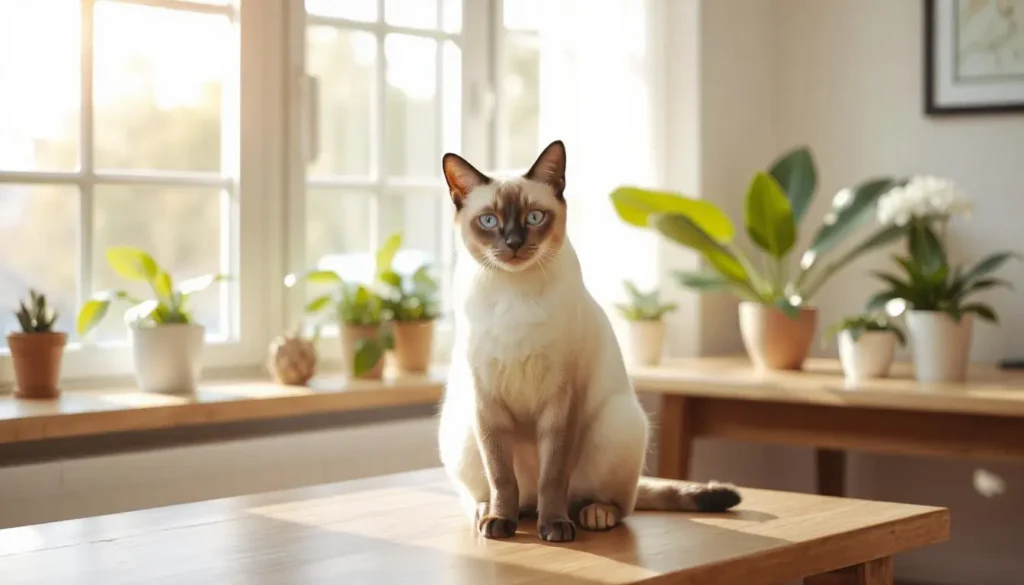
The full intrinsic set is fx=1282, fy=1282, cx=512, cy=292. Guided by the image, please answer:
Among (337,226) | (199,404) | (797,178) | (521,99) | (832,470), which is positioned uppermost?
(521,99)

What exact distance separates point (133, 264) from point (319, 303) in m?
0.44

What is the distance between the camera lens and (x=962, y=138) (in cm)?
330

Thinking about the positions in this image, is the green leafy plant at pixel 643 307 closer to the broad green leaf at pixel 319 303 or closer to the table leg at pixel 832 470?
the table leg at pixel 832 470

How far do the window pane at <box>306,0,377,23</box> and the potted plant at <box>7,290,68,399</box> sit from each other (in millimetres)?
934

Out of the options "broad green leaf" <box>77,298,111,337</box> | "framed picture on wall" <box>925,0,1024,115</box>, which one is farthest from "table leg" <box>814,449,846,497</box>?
"broad green leaf" <box>77,298,111,337</box>

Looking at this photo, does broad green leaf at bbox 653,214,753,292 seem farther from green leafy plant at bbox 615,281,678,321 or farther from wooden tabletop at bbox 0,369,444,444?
wooden tabletop at bbox 0,369,444,444

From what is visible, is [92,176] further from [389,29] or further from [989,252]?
[989,252]

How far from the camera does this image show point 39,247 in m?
2.52

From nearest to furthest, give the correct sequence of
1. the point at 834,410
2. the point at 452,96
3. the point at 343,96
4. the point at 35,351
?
1. the point at 35,351
2. the point at 834,410
3. the point at 343,96
4. the point at 452,96

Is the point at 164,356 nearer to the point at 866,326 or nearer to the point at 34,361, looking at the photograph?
the point at 34,361

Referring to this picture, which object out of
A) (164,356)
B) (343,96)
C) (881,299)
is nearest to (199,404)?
(164,356)

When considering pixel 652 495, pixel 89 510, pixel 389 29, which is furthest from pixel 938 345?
pixel 89 510

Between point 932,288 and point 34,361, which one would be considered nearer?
point 34,361

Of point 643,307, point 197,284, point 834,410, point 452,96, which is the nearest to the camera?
point 197,284
